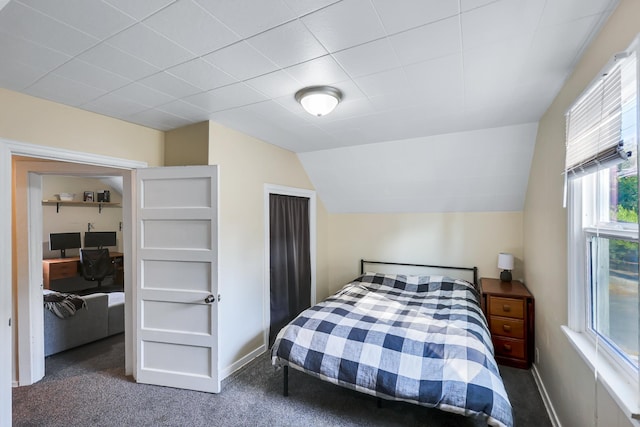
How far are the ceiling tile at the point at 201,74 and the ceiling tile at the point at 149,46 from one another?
0.19ft

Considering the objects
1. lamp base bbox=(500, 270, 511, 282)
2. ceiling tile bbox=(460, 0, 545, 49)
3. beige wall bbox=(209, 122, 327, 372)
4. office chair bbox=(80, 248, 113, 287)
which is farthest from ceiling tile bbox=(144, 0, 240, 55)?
office chair bbox=(80, 248, 113, 287)

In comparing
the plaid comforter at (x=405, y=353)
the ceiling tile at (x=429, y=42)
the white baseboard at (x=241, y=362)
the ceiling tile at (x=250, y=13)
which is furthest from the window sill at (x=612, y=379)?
the white baseboard at (x=241, y=362)

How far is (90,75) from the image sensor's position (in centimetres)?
183

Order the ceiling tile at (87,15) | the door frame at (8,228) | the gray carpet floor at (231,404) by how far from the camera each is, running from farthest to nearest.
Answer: the gray carpet floor at (231,404), the door frame at (8,228), the ceiling tile at (87,15)

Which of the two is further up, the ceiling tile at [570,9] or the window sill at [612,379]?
the ceiling tile at [570,9]

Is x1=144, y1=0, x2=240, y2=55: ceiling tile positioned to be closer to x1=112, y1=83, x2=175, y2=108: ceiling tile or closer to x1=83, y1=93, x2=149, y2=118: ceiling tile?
x1=112, y1=83, x2=175, y2=108: ceiling tile

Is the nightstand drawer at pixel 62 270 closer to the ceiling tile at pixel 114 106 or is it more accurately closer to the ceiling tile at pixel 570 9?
the ceiling tile at pixel 114 106

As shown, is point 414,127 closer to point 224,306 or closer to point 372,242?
point 372,242

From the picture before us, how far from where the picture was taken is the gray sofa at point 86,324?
3.17 metres

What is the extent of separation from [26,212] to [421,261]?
451cm

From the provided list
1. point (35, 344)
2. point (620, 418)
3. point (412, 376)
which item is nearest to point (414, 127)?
point (412, 376)

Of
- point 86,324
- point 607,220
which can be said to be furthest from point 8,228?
point 607,220

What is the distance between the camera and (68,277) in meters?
5.55

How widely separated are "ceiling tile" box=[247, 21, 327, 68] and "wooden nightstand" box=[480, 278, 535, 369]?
294cm
